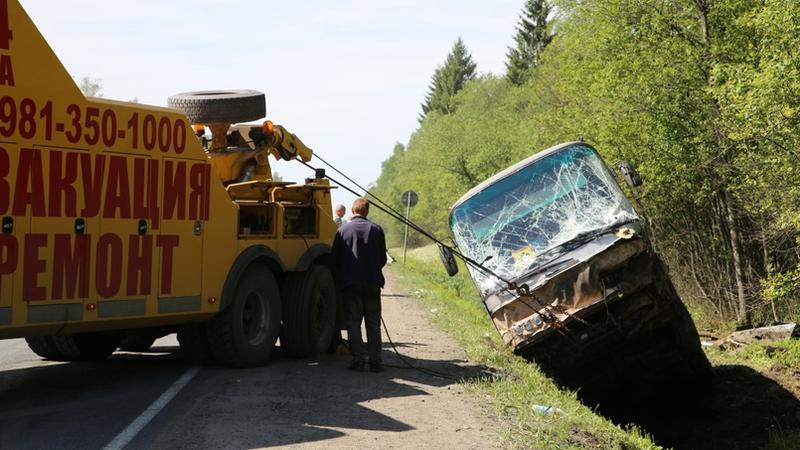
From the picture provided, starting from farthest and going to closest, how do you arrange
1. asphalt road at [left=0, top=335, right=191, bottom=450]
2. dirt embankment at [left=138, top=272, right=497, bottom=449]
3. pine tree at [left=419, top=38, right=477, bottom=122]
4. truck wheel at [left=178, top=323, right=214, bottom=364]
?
pine tree at [left=419, top=38, right=477, bottom=122] < truck wheel at [left=178, top=323, right=214, bottom=364] < dirt embankment at [left=138, top=272, right=497, bottom=449] < asphalt road at [left=0, top=335, right=191, bottom=450]

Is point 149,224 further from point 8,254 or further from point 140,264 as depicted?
point 8,254

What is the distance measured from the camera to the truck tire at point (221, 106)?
40.1 ft

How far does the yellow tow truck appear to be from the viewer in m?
8.18

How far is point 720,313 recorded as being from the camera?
89.1ft

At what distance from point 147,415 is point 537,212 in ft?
20.4

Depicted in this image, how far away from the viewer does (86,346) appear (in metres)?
11.6

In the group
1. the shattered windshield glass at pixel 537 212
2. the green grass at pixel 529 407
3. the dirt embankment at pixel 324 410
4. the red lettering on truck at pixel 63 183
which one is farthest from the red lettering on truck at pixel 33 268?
the shattered windshield glass at pixel 537 212

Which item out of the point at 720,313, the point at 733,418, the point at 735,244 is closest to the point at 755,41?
the point at 735,244

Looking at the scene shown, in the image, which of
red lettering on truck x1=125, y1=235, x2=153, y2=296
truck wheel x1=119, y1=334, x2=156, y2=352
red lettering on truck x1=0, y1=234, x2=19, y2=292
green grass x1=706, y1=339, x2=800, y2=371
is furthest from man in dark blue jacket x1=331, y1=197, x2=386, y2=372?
green grass x1=706, y1=339, x2=800, y2=371

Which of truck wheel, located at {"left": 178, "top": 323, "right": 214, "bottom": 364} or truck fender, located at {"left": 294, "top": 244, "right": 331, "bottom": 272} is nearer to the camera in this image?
truck wheel, located at {"left": 178, "top": 323, "right": 214, "bottom": 364}

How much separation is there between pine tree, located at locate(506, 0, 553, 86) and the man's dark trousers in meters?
73.2

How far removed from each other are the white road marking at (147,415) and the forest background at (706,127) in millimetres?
11631

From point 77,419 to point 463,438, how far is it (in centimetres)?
295

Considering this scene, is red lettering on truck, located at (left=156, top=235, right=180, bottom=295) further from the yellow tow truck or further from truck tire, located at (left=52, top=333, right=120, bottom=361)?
truck tire, located at (left=52, top=333, right=120, bottom=361)
